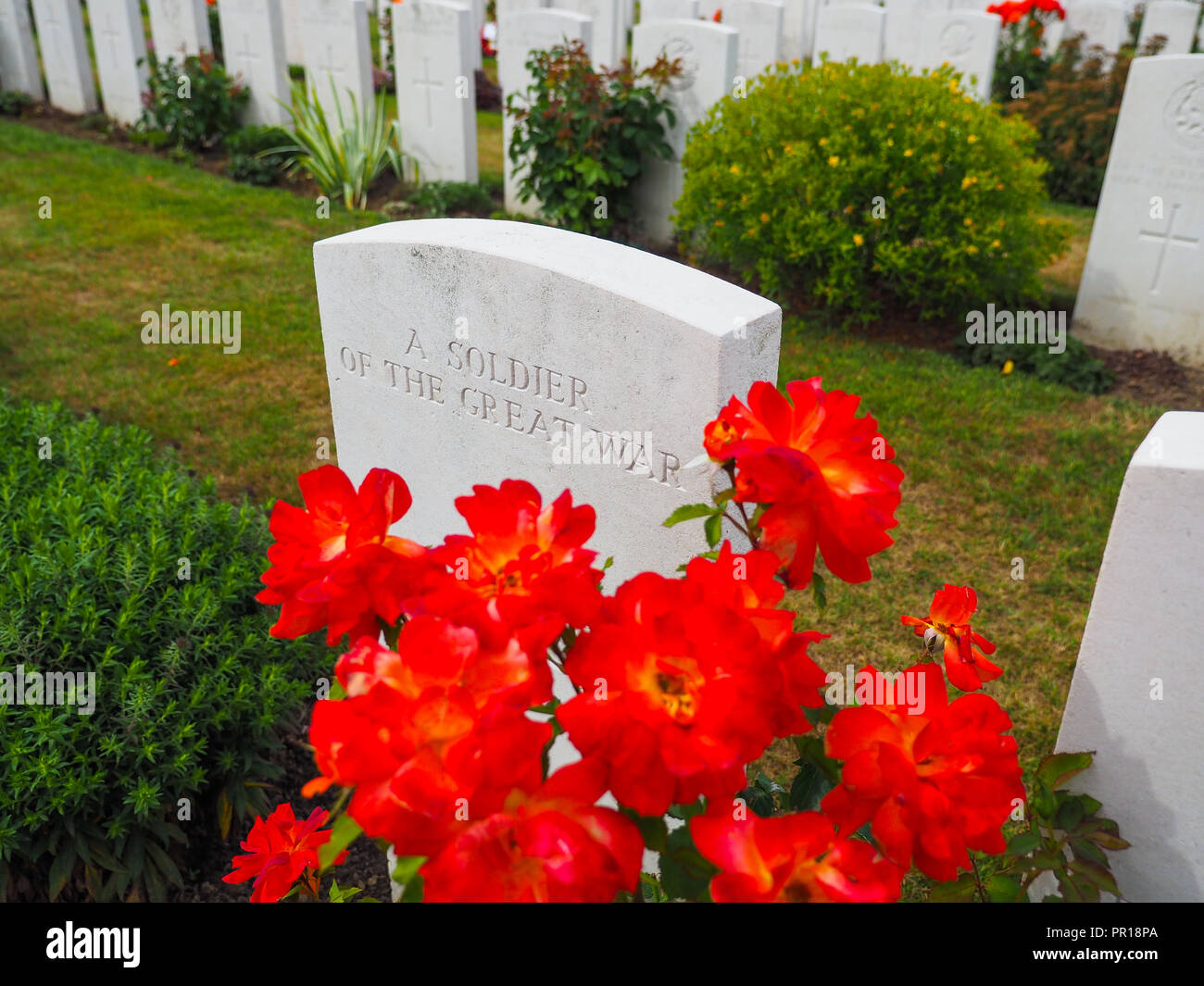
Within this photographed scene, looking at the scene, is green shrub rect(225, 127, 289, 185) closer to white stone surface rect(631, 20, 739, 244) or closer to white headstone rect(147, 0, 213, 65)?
white headstone rect(147, 0, 213, 65)

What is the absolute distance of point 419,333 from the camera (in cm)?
226

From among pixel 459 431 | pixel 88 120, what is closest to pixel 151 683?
pixel 459 431

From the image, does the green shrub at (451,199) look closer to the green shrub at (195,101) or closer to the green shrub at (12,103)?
the green shrub at (195,101)

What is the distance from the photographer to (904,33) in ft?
26.4

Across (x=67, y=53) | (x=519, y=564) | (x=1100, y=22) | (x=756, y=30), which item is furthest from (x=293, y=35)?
(x=519, y=564)

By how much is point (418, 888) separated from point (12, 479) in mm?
2768

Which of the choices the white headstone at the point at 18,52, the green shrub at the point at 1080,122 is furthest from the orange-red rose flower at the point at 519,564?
the white headstone at the point at 18,52

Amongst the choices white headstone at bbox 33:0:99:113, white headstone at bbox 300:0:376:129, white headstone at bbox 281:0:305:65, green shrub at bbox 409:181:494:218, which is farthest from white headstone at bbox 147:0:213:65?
white headstone at bbox 281:0:305:65

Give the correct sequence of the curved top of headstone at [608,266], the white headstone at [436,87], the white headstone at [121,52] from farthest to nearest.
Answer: the white headstone at [121,52] → the white headstone at [436,87] → the curved top of headstone at [608,266]

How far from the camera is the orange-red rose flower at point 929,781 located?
3.09ft

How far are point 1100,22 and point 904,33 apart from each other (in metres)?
2.82

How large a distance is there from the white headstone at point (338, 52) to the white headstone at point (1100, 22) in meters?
6.45

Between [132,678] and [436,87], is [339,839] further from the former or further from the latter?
[436,87]

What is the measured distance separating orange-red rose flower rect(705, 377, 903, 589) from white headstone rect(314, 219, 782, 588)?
68cm
